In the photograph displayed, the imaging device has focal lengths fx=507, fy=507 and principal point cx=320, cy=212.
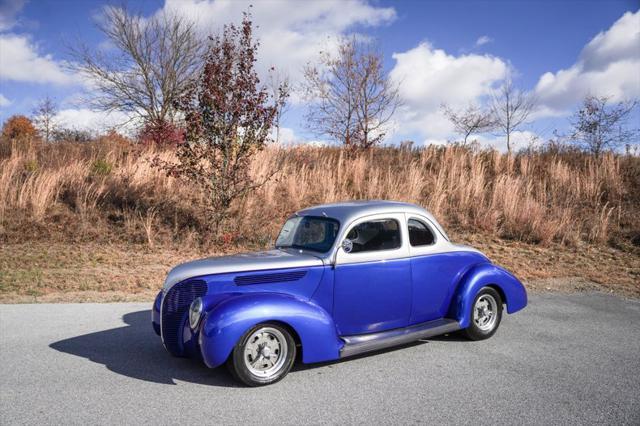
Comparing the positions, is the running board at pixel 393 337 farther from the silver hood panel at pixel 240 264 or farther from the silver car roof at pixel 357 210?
the silver car roof at pixel 357 210

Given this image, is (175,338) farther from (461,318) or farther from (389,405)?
(461,318)

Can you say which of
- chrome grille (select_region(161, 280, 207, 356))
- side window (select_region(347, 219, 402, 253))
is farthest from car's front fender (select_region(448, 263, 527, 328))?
chrome grille (select_region(161, 280, 207, 356))

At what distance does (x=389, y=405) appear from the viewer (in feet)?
13.2

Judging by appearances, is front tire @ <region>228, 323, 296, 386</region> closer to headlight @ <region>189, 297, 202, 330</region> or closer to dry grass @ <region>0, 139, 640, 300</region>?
headlight @ <region>189, 297, 202, 330</region>

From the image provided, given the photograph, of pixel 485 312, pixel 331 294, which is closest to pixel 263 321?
pixel 331 294

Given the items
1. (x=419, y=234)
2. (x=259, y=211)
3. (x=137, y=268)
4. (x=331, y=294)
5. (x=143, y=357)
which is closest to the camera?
(x=331, y=294)

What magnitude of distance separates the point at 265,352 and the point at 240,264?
32.9 inches

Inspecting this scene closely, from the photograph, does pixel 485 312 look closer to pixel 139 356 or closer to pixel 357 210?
pixel 357 210

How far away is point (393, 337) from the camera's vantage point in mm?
5090

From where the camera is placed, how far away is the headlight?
440cm

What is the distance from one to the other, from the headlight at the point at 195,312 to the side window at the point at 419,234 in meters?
2.33

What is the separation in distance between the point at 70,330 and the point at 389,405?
13.7 ft

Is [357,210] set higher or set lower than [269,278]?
higher

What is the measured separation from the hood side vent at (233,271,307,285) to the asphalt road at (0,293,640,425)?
0.90 m
